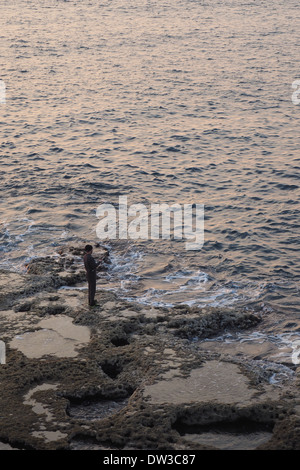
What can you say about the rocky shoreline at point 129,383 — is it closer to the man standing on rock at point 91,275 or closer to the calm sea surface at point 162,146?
the man standing on rock at point 91,275

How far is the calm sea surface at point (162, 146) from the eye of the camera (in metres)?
20.1

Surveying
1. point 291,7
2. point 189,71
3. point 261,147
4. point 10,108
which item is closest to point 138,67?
point 189,71

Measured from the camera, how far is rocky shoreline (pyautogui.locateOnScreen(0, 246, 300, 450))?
1138 cm

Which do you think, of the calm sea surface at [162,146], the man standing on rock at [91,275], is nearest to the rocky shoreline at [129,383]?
the man standing on rock at [91,275]

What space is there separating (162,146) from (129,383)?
1871 cm

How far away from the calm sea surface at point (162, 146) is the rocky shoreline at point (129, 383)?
2.44m

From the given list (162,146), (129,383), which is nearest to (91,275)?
(129,383)

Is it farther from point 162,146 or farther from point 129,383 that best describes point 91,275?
point 162,146

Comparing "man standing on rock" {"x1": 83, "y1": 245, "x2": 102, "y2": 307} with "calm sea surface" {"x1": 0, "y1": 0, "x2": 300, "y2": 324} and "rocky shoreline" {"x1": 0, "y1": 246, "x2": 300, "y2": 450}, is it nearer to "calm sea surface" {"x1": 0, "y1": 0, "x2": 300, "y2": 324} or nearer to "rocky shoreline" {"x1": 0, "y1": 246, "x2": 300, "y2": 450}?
"rocky shoreline" {"x1": 0, "y1": 246, "x2": 300, "y2": 450}

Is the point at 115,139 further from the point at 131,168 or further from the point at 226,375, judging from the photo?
the point at 226,375

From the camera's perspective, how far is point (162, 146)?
30.2 meters

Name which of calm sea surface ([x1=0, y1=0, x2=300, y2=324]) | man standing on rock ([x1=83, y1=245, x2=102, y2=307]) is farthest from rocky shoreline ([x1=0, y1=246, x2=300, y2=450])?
calm sea surface ([x1=0, y1=0, x2=300, y2=324])

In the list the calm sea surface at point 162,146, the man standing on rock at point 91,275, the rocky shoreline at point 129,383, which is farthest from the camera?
the calm sea surface at point 162,146

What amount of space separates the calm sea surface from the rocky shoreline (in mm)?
2444
